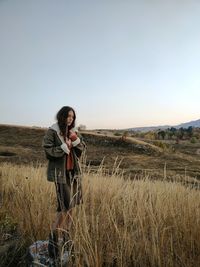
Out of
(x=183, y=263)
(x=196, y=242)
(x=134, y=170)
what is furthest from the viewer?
(x=134, y=170)

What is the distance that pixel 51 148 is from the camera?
4164 mm

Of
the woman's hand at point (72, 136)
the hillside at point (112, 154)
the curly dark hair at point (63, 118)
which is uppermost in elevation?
the curly dark hair at point (63, 118)

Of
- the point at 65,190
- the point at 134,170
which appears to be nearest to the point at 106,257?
the point at 65,190

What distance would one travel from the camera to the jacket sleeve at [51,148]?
4.13 m

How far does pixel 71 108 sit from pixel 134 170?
890 cm

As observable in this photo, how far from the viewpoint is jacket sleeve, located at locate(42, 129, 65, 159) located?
4129 millimetres

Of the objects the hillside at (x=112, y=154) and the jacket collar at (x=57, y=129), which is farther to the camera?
the hillside at (x=112, y=154)

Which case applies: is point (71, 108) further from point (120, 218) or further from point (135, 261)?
point (135, 261)

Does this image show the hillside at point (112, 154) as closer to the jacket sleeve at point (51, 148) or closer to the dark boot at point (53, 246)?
the jacket sleeve at point (51, 148)

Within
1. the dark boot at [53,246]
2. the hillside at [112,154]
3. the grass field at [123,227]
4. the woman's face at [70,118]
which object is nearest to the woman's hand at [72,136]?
the woman's face at [70,118]

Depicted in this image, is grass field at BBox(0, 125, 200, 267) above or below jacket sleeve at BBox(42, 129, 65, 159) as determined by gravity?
below

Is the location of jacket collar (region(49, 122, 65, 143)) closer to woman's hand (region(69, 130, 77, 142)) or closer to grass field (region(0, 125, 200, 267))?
woman's hand (region(69, 130, 77, 142))

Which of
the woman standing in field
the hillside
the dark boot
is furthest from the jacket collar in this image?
the hillside

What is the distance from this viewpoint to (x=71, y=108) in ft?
14.2
